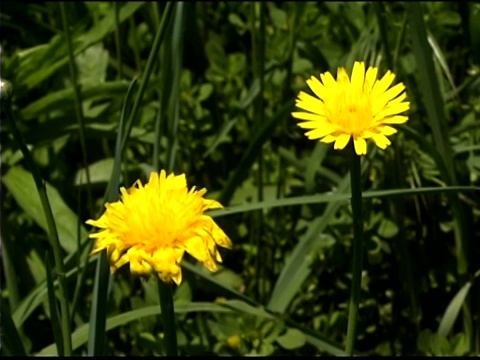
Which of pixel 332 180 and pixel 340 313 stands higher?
pixel 332 180

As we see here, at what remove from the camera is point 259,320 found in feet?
4.47

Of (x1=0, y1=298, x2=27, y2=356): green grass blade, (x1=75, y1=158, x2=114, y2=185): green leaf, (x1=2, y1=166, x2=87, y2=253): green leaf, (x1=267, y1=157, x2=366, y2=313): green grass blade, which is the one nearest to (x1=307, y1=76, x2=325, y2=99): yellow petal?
(x1=0, y1=298, x2=27, y2=356): green grass blade

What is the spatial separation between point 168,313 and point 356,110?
24cm

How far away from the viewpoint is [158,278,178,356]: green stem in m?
0.84

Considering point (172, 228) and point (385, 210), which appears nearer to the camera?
point (172, 228)

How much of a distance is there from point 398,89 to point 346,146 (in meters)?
0.07

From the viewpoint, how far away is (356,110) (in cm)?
86

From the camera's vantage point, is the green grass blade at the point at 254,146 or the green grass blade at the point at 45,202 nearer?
the green grass blade at the point at 45,202

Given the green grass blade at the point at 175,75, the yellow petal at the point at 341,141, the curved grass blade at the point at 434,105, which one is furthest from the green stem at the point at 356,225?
the green grass blade at the point at 175,75

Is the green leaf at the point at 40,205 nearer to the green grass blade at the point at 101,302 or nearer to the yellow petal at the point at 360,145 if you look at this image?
the green grass blade at the point at 101,302

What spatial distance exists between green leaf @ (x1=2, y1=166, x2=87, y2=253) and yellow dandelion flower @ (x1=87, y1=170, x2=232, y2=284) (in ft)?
2.07

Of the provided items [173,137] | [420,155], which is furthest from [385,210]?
[173,137]

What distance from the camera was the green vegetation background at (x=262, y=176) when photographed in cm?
137

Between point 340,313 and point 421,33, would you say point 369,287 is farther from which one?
point 421,33
